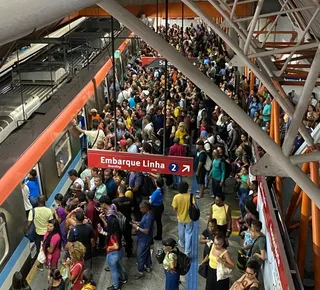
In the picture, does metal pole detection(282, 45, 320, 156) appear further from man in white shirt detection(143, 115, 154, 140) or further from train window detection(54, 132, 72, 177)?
man in white shirt detection(143, 115, 154, 140)

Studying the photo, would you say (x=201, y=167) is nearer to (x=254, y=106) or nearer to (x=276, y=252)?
(x=254, y=106)

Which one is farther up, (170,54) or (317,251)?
(170,54)

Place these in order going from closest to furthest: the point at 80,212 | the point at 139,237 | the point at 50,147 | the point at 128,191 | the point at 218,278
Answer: the point at 218,278
the point at 80,212
the point at 139,237
the point at 128,191
the point at 50,147

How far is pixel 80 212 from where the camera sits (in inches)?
270

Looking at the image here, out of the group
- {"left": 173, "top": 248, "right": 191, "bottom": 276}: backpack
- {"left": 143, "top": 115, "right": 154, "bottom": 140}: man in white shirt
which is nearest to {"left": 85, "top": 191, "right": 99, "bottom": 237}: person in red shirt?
{"left": 173, "top": 248, "right": 191, "bottom": 276}: backpack

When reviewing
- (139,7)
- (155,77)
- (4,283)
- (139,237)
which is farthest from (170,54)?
(139,7)

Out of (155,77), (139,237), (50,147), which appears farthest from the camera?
(155,77)

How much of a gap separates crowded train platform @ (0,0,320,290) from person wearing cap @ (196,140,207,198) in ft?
0.09

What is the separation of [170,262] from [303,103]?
3.17 metres

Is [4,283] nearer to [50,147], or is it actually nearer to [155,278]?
[155,278]

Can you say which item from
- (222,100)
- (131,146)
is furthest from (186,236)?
(222,100)

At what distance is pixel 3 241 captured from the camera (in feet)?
23.7

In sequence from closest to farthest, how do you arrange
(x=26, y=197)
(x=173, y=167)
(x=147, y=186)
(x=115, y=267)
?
1. (x=173, y=167)
2. (x=115, y=267)
3. (x=26, y=197)
4. (x=147, y=186)

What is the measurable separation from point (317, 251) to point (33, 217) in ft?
14.0
